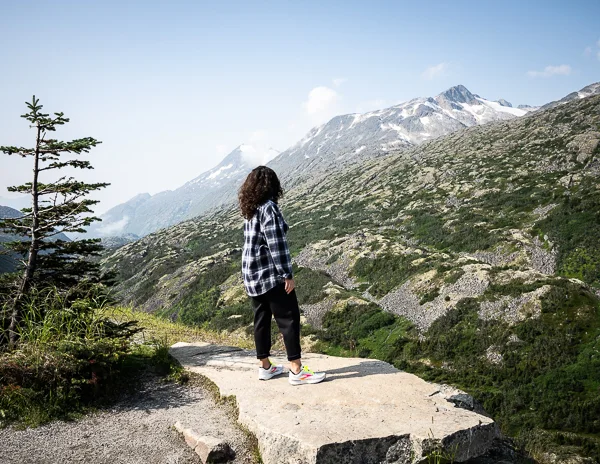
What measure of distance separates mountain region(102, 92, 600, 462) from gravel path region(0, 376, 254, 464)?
11.1 feet

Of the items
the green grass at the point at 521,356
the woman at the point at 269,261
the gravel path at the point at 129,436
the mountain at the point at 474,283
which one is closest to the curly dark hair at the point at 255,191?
the woman at the point at 269,261

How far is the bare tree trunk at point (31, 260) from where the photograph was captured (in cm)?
684

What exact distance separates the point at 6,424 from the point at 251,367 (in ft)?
13.5

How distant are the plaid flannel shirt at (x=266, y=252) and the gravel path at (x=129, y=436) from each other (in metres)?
2.09

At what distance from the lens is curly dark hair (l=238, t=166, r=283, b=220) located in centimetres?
652

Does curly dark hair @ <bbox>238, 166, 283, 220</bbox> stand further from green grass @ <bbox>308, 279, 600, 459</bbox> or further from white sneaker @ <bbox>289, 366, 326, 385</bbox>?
green grass @ <bbox>308, 279, 600, 459</bbox>

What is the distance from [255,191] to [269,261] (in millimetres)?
1229

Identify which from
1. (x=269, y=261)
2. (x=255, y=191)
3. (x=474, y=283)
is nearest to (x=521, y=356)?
(x=474, y=283)

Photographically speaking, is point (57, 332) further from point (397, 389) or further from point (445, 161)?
point (445, 161)

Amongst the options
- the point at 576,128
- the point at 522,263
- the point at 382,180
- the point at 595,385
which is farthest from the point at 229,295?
the point at 576,128

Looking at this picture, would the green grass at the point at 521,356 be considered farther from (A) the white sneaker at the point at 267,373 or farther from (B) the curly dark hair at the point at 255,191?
(B) the curly dark hair at the point at 255,191

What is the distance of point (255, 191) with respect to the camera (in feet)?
21.4

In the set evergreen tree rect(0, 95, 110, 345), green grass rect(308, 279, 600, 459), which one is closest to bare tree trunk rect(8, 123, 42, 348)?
evergreen tree rect(0, 95, 110, 345)

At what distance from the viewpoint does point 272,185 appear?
6.59m
